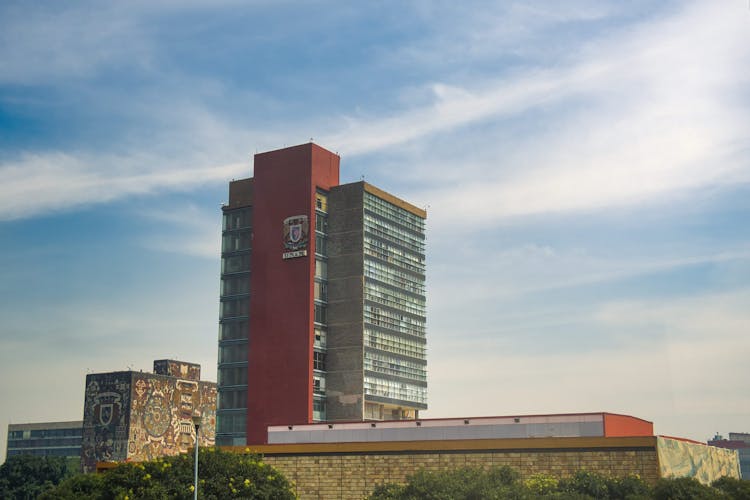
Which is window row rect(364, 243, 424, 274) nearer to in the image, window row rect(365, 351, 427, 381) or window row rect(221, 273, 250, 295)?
window row rect(365, 351, 427, 381)

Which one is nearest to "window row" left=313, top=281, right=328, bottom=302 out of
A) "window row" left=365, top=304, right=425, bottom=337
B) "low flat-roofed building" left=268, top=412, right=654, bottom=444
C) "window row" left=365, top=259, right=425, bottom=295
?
"window row" left=365, top=304, right=425, bottom=337

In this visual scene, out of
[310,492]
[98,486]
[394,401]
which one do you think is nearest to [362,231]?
[394,401]

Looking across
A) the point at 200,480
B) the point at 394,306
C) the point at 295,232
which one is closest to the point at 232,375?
the point at 295,232

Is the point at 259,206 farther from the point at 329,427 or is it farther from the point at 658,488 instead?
the point at 658,488

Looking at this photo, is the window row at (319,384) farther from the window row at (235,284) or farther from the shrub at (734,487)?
the shrub at (734,487)

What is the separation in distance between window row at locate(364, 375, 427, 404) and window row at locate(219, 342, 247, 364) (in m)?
18.3

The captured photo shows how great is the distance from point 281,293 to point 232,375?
1485cm

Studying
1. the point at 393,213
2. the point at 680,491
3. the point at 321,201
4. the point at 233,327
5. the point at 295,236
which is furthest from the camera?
the point at 393,213

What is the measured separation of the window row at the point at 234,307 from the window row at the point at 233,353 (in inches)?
178

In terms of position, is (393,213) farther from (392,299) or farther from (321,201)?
(321,201)

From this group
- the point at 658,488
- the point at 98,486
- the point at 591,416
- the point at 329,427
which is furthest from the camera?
the point at 329,427

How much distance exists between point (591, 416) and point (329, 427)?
22.3 m

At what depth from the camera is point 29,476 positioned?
140875 millimetres

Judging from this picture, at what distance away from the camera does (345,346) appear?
116125 millimetres
